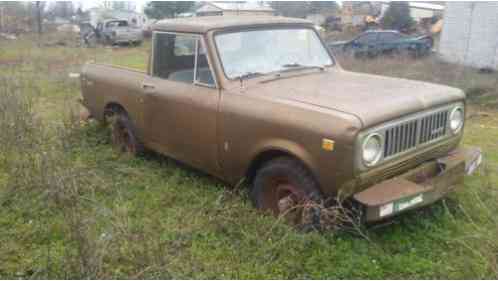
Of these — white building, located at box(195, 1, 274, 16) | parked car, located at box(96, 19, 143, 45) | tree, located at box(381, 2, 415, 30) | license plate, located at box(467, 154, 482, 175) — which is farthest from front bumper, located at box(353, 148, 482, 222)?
tree, located at box(381, 2, 415, 30)

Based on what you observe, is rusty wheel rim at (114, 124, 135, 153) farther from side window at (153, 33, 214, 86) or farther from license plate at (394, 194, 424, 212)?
license plate at (394, 194, 424, 212)

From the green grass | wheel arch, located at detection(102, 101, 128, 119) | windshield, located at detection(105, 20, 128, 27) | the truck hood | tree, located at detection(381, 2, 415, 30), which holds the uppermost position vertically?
tree, located at detection(381, 2, 415, 30)

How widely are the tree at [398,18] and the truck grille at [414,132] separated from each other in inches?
1166

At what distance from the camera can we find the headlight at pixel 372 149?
329cm

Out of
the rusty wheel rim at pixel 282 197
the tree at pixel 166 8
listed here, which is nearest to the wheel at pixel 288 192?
the rusty wheel rim at pixel 282 197

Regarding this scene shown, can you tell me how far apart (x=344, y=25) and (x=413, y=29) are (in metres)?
7.11

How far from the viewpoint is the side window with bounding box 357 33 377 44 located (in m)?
19.5

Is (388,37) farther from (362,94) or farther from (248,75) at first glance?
(362,94)

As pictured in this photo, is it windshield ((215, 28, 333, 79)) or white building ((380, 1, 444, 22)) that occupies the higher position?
white building ((380, 1, 444, 22))

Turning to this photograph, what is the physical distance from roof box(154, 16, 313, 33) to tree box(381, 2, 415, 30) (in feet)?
94.6

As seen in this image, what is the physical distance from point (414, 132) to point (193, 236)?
2004mm

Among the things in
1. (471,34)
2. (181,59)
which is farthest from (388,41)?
(181,59)

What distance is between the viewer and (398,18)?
31703mm

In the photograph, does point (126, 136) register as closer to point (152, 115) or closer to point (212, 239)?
point (152, 115)
